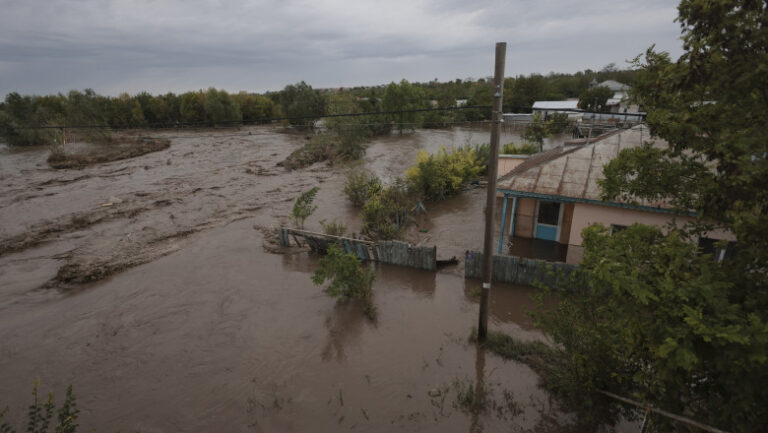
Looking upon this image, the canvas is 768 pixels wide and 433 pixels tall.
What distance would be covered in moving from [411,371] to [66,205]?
72.3 feet

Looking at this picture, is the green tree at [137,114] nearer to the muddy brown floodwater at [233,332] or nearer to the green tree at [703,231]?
the muddy brown floodwater at [233,332]

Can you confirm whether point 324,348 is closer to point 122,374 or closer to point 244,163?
point 122,374

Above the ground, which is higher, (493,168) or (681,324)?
(493,168)

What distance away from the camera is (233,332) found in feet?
29.8

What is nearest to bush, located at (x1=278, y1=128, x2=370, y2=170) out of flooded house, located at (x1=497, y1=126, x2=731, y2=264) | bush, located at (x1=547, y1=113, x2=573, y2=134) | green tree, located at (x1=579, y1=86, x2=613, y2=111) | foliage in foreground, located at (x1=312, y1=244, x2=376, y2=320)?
bush, located at (x1=547, y1=113, x2=573, y2=134)

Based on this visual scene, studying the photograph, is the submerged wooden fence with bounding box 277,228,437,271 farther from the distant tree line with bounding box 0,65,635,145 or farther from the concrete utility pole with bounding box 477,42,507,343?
the distant tree line with bounding box 0,65,635,145

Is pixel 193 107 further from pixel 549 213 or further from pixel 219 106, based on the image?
pixel 549 213

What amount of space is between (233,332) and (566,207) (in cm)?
994

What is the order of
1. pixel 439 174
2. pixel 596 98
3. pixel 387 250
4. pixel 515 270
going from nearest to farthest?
pixel 515 270, pixel 387 250, pixel 439 174, pixel 596 98

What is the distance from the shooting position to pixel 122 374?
7.80m

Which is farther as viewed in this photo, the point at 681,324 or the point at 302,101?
the point at 302,101

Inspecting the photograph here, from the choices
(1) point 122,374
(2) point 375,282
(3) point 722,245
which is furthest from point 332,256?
(3) point 722,245

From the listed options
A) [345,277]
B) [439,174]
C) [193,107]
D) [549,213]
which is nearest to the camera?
[345,277]

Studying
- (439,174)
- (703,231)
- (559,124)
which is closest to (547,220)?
(439,174)
